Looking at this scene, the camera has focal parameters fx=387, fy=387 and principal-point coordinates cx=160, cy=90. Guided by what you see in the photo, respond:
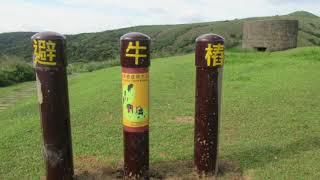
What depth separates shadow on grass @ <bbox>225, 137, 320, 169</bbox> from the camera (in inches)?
193

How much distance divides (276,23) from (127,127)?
1797cm

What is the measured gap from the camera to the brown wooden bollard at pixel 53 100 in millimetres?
3863

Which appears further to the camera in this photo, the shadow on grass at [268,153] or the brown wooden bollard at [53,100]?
the shadow on grass at [268,153]

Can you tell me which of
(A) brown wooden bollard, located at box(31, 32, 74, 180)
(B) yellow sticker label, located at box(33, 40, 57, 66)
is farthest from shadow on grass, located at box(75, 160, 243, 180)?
(B) yellow sticker label, located at box(33, 40, 57, 66)

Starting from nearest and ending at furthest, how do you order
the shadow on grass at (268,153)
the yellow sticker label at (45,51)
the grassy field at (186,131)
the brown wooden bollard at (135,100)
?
the yellow sticker label at (45,51) < the brown wooden bollard at (135,100) < the grassy field at (186,131) < the shadow on grass at (268,153)

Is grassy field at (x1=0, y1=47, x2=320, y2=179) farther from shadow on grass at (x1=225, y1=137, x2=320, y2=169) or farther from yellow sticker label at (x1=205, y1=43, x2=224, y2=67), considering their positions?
yellow sticker label at (x1=205, y1=43, x2=224, y2=67)

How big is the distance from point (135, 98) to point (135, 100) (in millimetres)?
22

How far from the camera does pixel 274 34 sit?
20.6 metres

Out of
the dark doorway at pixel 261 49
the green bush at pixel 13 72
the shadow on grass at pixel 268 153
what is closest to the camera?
the shadow on grass at pixel 268 153

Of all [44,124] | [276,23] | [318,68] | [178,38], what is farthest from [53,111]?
[178,38]

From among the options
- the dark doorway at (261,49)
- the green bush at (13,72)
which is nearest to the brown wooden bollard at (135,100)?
the green bush at (13,72)

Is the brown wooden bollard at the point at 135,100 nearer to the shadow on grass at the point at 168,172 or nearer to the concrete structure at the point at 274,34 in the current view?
the shadow on grass at the point at 168,172

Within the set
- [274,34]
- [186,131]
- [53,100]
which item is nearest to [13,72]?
[186,131]

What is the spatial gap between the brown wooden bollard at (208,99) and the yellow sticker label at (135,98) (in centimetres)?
63
